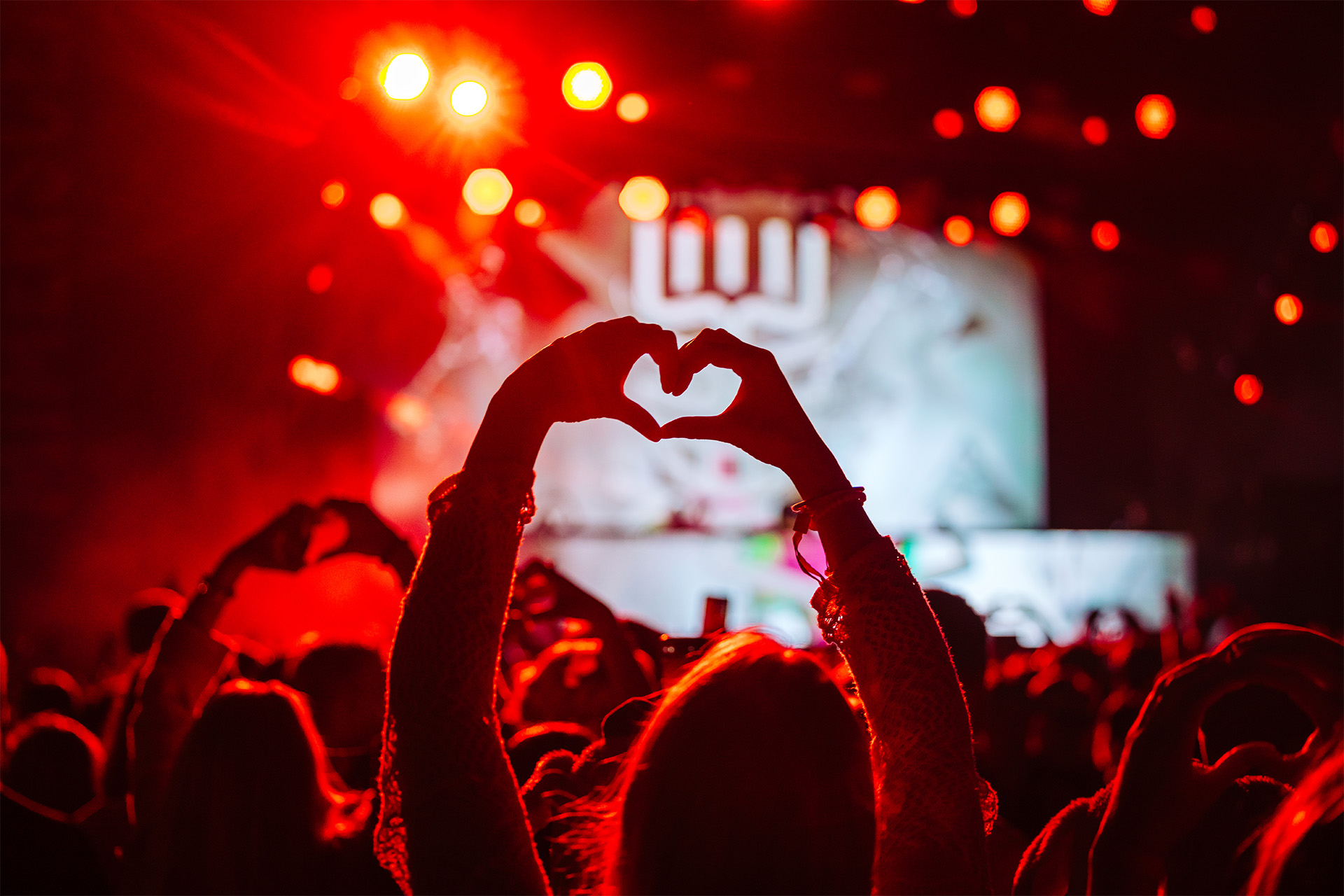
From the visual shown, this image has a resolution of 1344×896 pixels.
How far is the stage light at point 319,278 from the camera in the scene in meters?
7.71

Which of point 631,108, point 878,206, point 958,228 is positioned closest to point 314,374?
point 631,108

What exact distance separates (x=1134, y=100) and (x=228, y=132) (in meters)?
6.32

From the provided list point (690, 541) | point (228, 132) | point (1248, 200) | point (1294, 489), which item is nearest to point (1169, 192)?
point (1248, 200)

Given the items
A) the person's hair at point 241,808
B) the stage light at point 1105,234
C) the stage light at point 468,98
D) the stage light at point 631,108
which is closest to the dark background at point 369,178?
the stage light at point 631,108

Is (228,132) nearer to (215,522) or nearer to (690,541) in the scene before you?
(215,522)

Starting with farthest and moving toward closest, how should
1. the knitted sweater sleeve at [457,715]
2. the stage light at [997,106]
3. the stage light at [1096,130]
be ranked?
the stage light at [1096,130], the stage light at [997,106], the knitted sweater sleeve at [457,715]

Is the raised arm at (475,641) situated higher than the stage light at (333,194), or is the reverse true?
the stage light at (333,194)

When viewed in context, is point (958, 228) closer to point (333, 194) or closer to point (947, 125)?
point (947, 125)

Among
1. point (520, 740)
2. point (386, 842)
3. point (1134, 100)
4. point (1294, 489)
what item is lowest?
point (520, 740)

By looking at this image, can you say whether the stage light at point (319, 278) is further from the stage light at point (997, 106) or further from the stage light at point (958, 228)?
the stage light at point (958, 228)

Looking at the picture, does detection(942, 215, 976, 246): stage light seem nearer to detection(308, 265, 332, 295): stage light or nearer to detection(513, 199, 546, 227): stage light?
detection(513, 199, 546, 227): stage light

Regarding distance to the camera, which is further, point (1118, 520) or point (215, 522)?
point (1118, 520)

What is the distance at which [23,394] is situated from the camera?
600 centimetres

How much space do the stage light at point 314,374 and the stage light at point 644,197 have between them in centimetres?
287
